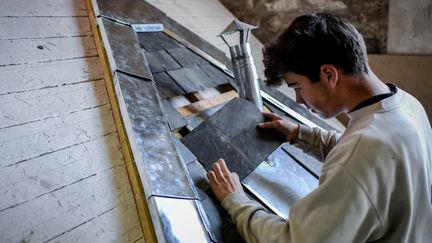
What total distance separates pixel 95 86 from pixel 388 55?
7.74 feet

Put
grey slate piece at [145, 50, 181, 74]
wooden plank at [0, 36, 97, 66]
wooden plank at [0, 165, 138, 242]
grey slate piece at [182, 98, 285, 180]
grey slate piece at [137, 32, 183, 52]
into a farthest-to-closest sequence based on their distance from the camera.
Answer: grey slate piece at [137, 32, 183, 52]
grey slate piece at [145, 50, 181, 74]
grey slate piece at [182, 98, 285, 180]
wooden plank at [0, 36, 97, 66]
wooden plank at [0, 165, 138, 242]

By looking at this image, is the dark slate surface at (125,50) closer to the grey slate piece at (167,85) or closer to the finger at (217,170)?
the grey slate piece at (167,85)

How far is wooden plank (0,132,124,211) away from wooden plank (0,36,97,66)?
0.40 meters

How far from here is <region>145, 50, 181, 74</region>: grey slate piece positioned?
5.50 ft

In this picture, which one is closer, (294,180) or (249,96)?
(294,180)

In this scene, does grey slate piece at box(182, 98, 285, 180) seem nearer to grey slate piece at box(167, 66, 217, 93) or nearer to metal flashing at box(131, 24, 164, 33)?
grey slate piece at box(167, 66, 217, 93)

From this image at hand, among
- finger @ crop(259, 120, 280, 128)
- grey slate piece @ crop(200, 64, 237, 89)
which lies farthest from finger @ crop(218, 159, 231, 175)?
grey slate piece @ crop(200, 64, 237, 89)

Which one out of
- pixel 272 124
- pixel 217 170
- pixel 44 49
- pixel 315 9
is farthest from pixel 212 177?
pixel 315 9

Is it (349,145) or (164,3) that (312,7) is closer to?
(164,3)

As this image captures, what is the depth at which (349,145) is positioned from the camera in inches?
35.0

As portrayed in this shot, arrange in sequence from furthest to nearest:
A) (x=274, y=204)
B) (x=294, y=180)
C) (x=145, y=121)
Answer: (x=294, y=180)
(x=274, y=204)
(x=145, y=121)

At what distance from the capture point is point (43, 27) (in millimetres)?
1354

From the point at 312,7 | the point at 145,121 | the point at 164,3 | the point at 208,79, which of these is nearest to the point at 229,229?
the point at 145,121

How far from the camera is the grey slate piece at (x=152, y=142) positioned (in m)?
1.07
